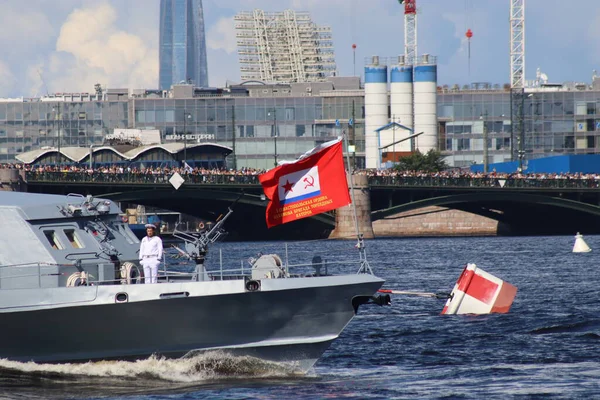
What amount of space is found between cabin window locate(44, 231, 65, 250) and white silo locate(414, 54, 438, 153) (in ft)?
407

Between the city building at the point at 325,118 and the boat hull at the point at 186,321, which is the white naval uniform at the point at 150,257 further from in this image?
the city building at the point at 325,118

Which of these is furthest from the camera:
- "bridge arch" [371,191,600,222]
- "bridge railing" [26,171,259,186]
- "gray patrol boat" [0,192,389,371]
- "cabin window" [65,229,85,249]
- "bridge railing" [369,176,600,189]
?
"bridge railing" [369,176,600,189]

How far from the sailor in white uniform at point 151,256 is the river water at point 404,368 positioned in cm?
202

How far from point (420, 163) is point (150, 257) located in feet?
347

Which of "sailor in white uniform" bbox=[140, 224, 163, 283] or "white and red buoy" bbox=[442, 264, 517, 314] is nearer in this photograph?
"sailor in white uniform" bbox=[140, 224, 163, 283]

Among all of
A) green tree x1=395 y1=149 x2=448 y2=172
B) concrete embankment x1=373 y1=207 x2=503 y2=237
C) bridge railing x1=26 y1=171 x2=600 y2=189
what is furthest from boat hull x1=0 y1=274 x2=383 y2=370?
green tree x1=395 y1=149 x2=448 y2=172

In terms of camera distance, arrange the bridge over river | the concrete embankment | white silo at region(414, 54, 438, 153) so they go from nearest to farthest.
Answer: the bridge over river
the concrete embankment
white silo at region(414, 54, 438, 153)

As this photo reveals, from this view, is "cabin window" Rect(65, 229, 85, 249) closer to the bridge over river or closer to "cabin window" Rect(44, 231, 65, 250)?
"cabin window" Rect(44, 231, 65, 250)

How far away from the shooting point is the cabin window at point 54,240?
2641cm

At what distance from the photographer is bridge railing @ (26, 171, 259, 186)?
91931mm

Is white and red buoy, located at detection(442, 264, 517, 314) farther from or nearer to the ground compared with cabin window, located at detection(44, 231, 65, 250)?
nearer to the ground

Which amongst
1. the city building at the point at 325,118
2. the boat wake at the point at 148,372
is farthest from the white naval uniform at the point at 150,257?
the city building at the point at 325,118

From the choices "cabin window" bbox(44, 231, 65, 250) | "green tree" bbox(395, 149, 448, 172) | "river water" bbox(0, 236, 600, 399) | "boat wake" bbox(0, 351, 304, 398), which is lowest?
"river water" bbox(0, 236, 600, 399)

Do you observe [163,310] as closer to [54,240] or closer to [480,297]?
[54,240]
